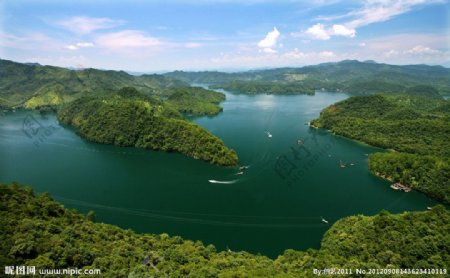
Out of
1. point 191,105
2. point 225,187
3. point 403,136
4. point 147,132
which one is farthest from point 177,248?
point 191,105

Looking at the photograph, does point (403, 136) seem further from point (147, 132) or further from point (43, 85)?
point (43, 85)

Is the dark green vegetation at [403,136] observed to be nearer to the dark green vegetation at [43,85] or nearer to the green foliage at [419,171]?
the green foliage at [419,171]

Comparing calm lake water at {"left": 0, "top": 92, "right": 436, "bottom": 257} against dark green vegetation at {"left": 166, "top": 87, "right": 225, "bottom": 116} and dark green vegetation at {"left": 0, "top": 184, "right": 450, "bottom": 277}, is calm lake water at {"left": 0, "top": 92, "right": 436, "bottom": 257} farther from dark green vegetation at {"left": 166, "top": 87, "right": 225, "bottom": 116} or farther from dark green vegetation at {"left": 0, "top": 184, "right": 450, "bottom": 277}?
dark green vegetation at {"left": 166, "top": 87, "right": 225, "bottom": 116}

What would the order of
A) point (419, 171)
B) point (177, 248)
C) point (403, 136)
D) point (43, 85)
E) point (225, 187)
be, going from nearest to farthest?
point (177, 248) → point (225, 187) → point (419, 171) → point (403, 136) → point (43, 85)

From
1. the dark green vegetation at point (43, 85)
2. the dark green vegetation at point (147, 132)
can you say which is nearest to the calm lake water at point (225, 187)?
the dark green vegetation at point (147, 132)

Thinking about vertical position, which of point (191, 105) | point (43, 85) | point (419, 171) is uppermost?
point (43, 85)

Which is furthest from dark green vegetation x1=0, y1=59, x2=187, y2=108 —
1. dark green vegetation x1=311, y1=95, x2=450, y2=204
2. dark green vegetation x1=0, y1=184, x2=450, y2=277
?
dark green vegetation x1=0, y1=184, x2=450, y2=277

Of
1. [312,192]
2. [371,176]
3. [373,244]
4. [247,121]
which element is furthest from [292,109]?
[373,244]
